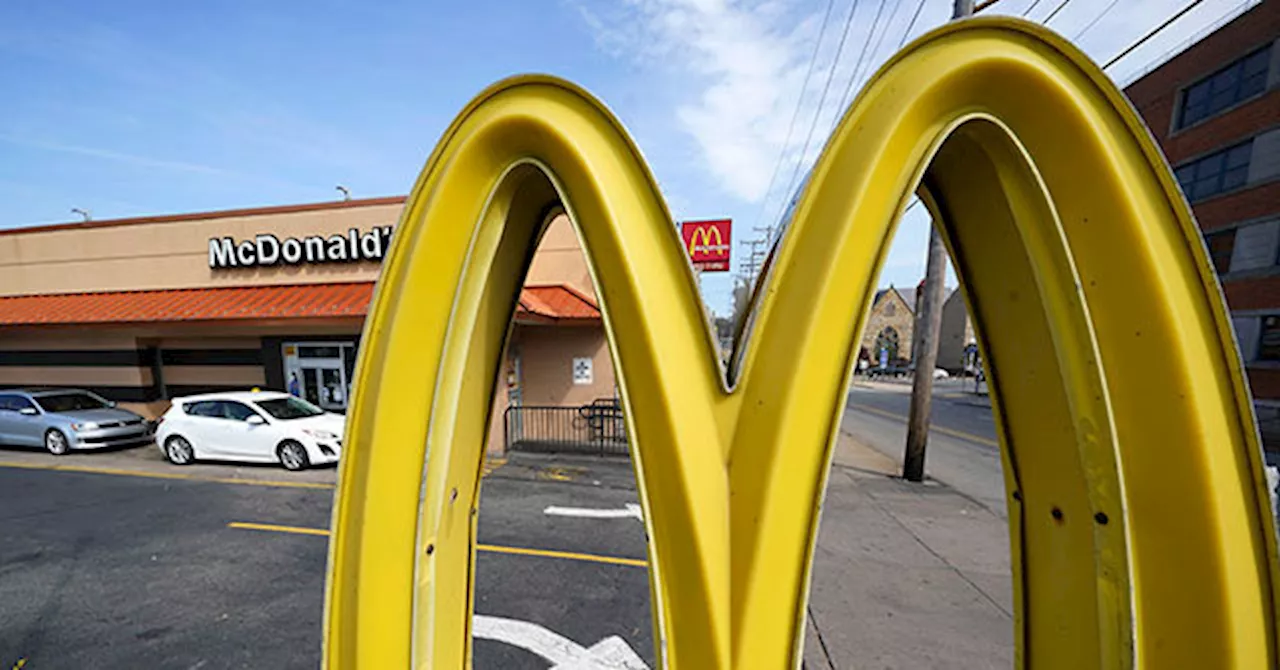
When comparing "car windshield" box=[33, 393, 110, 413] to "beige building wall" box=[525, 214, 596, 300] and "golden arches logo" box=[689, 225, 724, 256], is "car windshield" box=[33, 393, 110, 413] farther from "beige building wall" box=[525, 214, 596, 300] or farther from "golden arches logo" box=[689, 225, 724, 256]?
"golden arches logo" box=[689, 225, 724, 256]

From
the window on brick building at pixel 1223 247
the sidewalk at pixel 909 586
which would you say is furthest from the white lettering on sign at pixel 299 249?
the window on brick building at pixel 1223 247

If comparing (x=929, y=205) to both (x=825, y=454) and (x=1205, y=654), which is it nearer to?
(x=825, y=454)

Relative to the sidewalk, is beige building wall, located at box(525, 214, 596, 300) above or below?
above

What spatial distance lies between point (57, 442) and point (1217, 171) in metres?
38.0

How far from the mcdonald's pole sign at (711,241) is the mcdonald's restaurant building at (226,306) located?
4.45 metres

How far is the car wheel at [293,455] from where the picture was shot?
8.40 m

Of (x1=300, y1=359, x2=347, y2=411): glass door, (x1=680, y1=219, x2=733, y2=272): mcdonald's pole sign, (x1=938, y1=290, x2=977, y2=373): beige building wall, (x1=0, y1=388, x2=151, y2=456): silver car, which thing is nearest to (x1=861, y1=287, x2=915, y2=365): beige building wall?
(x1=938, y1=290, x2=977, y2=373): beige building wall

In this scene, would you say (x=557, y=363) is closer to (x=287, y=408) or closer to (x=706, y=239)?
(x=287, y=408)

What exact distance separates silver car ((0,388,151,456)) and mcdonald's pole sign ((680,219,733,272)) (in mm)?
15079

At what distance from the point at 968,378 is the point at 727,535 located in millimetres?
47013

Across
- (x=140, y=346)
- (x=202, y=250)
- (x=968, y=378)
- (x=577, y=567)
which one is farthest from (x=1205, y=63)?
(x=140, y=346)

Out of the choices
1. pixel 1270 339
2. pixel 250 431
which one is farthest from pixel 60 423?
pixel 1270 339

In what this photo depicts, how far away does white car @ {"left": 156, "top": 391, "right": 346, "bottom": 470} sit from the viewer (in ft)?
27.6

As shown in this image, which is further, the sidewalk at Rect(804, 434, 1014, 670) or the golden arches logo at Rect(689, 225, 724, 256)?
the golden arches logo at Rect(689, 225, 724, 256)
